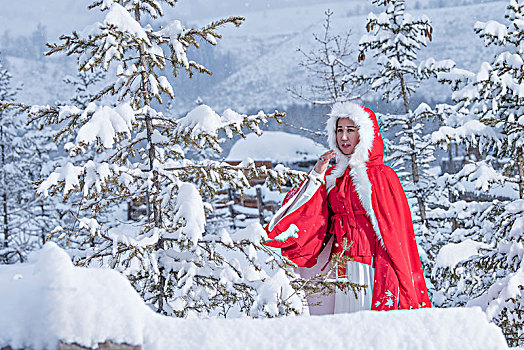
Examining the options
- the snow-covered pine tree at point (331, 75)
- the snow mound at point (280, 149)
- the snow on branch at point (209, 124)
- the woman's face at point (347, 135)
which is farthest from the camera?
the snow mound at point (280, 149)

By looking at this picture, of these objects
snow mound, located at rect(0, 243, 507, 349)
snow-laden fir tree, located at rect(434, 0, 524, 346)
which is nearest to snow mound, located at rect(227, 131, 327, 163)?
snow-laden fir tree, located at rect(434, 0, 524, 346)

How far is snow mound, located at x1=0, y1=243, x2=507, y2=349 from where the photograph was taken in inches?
58.6

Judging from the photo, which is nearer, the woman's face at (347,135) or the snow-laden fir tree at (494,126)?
the woman's face at (347,135)

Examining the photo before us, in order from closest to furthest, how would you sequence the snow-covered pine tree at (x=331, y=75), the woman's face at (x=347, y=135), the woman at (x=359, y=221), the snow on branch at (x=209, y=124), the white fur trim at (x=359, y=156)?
the snow on branch at (x=209, y=124) → the woman at (x=359, y=221) → the white fur trim at (x=359, y=156) → the woman's face at (x=347, y=135) → the snow-covered pine tree at (x=331, y=75)

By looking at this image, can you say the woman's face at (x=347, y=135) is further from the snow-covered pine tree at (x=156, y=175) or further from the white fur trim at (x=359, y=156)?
the snow-covered pine tree at (x=156, y=175)

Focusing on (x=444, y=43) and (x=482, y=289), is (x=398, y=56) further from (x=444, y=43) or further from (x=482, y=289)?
(x=444, y=43)

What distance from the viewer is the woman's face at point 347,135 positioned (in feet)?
15.7

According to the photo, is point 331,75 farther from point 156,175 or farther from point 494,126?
point 156,175

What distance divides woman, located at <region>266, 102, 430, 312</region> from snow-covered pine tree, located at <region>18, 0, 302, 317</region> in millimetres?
552

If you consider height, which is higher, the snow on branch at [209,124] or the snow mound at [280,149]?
the snow on branch at [209,124]

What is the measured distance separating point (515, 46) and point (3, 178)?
16.0 m

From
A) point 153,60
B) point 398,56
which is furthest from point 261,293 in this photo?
point 398,56

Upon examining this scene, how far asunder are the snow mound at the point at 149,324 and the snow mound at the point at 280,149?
20663 millimetres

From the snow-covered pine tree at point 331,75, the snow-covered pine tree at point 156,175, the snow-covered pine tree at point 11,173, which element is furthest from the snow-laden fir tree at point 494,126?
the snow-covered pine tree at point 11,173
